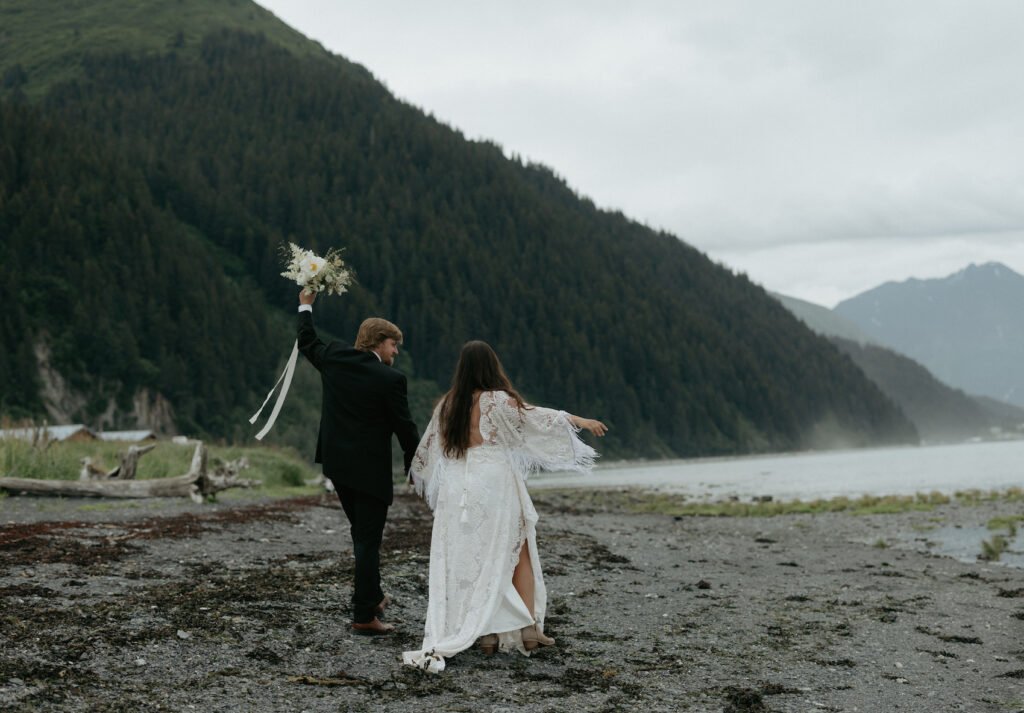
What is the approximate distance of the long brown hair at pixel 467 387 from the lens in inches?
308

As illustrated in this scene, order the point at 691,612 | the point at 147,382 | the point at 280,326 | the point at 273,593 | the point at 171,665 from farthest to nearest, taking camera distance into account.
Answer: the point at 280,326, the point at 147,382, the point at 691,612, the point at 273,593, the point at 171,665

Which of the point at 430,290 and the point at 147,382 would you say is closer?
the point at 147,382

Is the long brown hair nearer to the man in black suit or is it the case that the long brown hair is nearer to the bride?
the bride

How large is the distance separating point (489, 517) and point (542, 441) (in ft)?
2.73

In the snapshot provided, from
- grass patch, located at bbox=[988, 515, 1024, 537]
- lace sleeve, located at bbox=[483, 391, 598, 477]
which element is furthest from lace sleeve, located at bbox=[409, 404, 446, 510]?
grass patch, located at bbox=[988, 515, 1024, 537]

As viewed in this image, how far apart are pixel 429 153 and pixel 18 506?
596 feet

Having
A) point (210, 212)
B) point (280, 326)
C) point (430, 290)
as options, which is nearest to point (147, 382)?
point (280, 326)

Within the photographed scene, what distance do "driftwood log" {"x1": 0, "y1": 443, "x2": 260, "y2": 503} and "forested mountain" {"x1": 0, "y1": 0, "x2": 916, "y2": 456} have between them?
67.7m

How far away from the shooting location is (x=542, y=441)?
26.6 feet

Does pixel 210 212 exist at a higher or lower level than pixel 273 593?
higher

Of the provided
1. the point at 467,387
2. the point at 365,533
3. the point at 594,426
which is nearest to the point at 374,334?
the point at 467,387

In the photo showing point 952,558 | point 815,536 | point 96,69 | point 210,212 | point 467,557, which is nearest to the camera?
point 467,557

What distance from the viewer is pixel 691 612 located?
1070 cm

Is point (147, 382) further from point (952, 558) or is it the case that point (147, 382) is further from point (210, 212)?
point (952, 558)
